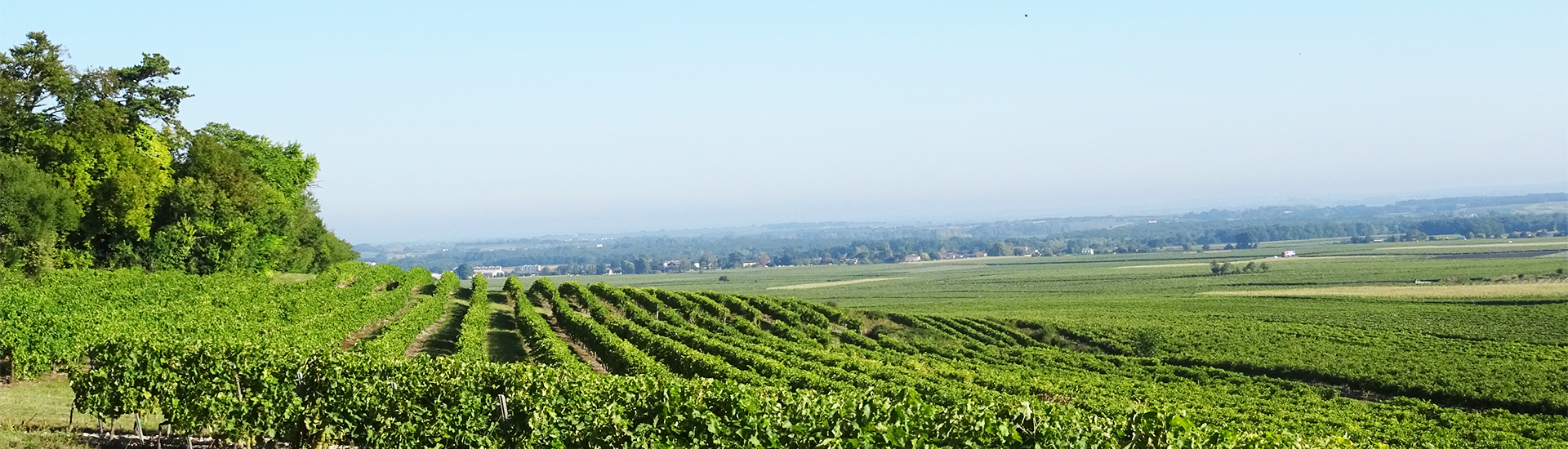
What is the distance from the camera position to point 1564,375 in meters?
41.4

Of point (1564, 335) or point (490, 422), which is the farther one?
point (1564, 335)

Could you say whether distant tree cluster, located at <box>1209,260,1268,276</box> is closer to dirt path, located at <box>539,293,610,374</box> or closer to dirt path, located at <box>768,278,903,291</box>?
dirt path, located at <box>768,278,903,291</box>

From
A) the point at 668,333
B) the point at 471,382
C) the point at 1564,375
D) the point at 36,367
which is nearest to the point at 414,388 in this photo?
the point at 471,382

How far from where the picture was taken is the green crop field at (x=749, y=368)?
12.0 metres

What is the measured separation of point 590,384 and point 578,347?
26.9 m

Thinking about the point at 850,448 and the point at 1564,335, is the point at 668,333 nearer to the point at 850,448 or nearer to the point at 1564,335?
the point at 850,448

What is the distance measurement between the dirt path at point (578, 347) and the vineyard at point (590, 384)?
21cm

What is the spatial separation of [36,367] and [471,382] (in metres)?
13.8

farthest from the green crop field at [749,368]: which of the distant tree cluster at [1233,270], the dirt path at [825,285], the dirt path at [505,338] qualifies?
the dirt path at [825,285]

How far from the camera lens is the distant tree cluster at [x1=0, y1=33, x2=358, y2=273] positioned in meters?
41.3

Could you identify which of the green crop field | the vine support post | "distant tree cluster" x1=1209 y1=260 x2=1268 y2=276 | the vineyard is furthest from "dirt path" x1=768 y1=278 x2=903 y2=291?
the vine support post

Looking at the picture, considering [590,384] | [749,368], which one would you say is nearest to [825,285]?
[749,368]

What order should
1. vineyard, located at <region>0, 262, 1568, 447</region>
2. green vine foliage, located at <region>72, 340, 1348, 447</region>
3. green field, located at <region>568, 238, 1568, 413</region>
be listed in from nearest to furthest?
green vine foliage, located at <region>72, 340, 1348, 447</region>
vineyard, located at <region>0, 262, 1568, 447</region>
green field, located at <region>568, 238, 1568, 413</region>

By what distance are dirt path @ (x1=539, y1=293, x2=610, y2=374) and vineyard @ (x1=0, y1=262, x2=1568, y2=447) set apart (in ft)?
0.71
